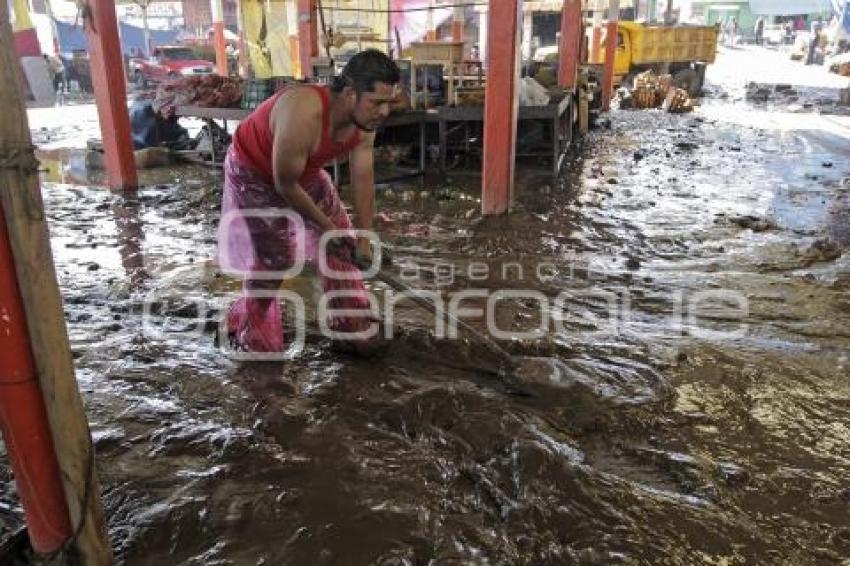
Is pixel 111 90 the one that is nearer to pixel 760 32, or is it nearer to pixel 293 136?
pixel 293 136

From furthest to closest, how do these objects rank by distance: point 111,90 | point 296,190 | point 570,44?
1. point 570,44
2. point 111,90
3. point 296,190

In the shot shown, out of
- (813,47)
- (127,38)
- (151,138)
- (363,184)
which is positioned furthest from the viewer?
(813,47)

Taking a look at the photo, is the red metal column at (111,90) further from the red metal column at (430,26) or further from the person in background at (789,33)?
the person in background at (789,33)

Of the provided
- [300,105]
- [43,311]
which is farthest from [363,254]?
[43,311]

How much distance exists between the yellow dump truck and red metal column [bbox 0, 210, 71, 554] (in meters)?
20.4

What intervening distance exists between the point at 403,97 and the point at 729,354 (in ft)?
19.0

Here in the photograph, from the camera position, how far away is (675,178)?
8.84 m

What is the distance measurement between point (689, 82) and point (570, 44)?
9.78 meters

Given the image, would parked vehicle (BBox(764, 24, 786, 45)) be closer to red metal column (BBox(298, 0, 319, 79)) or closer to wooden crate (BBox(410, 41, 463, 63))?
red metal column (BBox(298, 0, 319, 79))

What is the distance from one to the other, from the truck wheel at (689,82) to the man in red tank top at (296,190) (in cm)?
1962

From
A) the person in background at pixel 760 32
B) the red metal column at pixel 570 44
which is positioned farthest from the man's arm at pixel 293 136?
the person in background at pixel 760 32

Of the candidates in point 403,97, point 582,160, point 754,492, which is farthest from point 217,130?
point 754,492

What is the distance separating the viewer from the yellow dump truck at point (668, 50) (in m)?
19.9

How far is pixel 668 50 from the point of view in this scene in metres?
20.3
